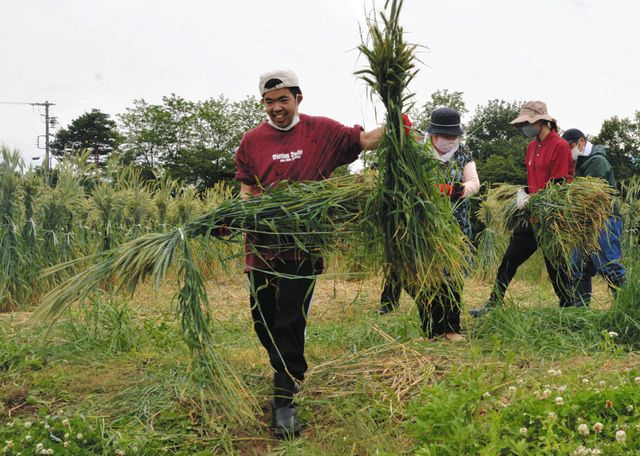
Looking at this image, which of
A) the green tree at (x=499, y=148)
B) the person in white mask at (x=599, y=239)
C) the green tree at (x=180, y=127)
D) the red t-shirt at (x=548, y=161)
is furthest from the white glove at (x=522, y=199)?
the green tree at (x=180, y=127)

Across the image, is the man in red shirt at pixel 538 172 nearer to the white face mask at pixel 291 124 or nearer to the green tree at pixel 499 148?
the white face mask at pixel 291 124

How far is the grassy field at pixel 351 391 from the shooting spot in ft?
7.63

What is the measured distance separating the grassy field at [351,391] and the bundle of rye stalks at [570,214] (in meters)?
0.55

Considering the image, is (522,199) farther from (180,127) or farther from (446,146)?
(180,127)

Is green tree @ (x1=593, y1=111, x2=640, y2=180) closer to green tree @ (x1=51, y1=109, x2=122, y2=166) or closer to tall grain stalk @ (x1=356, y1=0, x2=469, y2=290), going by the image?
tall grain stalk @ (x1=356, y1=0, x2=469, y2=290)

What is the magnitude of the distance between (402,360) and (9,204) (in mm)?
4782

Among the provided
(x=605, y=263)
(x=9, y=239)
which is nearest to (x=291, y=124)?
(x=605, y=263)

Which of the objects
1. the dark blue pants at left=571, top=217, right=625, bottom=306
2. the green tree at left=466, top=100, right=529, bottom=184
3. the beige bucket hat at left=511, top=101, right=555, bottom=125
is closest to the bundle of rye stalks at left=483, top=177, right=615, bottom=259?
the dark blue pants at left=571, top=217, right=625, bottom=306

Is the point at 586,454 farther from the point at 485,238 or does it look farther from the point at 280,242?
the point at 485,238

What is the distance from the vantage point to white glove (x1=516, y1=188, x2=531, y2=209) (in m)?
4.64

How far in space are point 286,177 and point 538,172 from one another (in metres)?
2.65

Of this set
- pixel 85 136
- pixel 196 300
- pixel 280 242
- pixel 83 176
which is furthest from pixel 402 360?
pixel 85 136

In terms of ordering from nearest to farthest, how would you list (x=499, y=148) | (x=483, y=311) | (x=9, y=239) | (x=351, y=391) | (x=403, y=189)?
1. (x=403, y=189)
2. (x=351, y=391)
3. (x=483, y=311)
4. (x=9, y=239)
5. (x=499, y=148)

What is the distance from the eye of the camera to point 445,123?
4059mm
